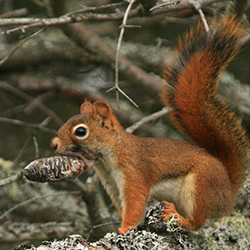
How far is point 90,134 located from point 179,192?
539mm

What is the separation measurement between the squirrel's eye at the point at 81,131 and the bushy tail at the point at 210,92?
0.48 m

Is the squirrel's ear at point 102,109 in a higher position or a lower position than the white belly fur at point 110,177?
higher

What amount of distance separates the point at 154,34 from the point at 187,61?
67.4 inches

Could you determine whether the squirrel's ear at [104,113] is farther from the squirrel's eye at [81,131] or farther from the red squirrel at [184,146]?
the squirrel's eye at [81,131]

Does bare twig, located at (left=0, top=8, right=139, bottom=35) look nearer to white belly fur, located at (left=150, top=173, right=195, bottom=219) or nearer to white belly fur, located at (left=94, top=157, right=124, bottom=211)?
white belly fur, located at (left=94, top=157, right=124, bottom=211)

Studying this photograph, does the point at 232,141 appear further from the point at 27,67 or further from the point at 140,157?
the point at 27,67

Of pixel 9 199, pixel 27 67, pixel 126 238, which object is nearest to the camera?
pixel 126 238

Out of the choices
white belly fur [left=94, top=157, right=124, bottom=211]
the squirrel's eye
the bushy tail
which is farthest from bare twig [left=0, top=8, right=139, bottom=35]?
white belly fur [left=94, top=157, right=124, bottom=211]

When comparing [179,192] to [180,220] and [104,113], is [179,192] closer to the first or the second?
[180,220]

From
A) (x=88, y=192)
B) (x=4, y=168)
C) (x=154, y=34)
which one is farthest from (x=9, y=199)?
(x=154, y=34)

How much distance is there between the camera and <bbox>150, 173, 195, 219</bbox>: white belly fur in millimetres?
2504

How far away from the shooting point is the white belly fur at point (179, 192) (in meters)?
2.50

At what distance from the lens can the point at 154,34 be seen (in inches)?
172

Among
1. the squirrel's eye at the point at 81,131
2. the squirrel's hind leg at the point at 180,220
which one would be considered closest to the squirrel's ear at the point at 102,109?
the squirrel's eye at the point at 81,131
